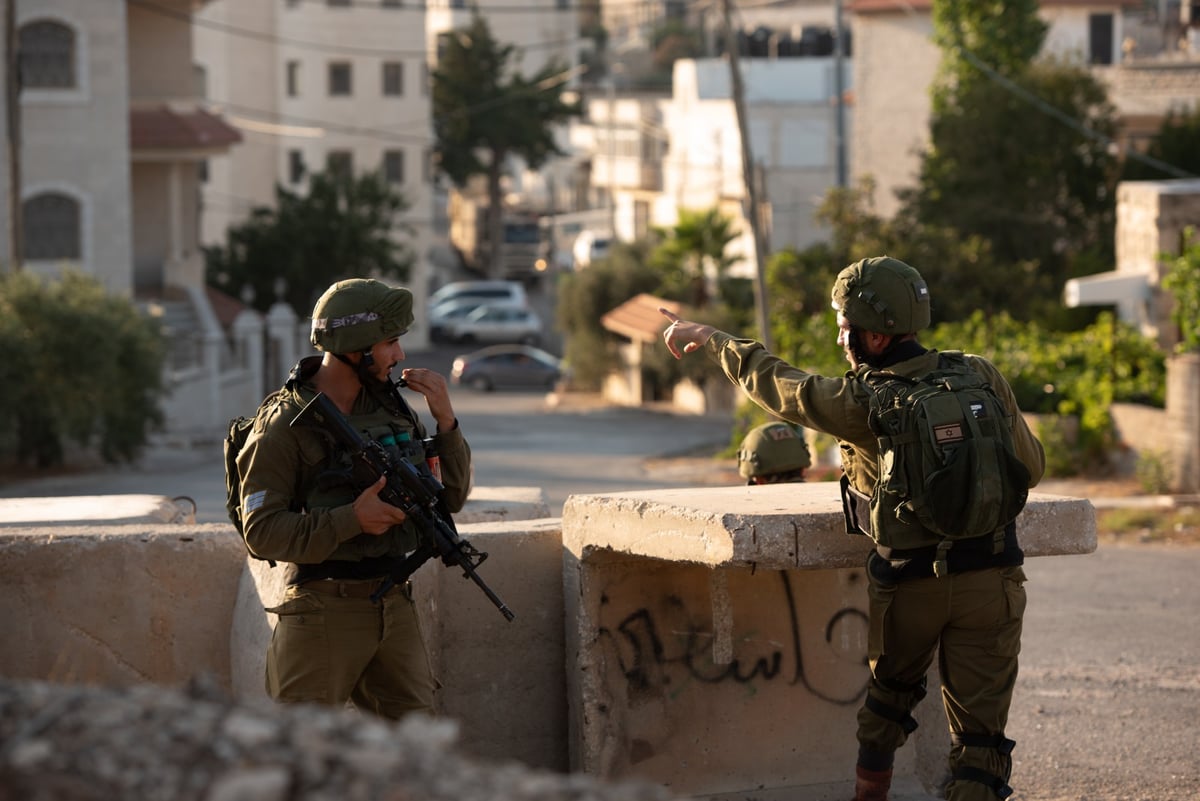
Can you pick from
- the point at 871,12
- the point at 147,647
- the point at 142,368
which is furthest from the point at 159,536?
the point at 871,12

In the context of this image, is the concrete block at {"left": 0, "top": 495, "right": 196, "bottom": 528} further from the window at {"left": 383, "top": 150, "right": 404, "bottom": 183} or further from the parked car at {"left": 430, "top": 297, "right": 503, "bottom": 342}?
the window at {"left": 383, "top": 150, "right": 404, "bottom": 183}

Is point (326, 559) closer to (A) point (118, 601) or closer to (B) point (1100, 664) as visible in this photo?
(A) point (118, 601)

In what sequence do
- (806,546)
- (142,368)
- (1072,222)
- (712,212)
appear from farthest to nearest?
(712,212) < (1072,222) < (142,368) < (806,546)

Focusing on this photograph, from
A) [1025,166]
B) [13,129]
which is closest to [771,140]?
[1025,166]

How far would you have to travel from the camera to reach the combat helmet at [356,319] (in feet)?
14.7

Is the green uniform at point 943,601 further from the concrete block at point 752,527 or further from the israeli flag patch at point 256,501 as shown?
the israeli flag patch at point 256,501

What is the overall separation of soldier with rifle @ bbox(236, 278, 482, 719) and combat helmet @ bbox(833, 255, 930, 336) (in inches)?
44.2

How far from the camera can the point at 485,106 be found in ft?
203

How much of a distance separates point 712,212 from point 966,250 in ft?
30.2

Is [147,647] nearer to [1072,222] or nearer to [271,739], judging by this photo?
[271,739]

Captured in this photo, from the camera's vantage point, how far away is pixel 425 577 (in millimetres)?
5477

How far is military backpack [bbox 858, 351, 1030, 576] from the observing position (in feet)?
14.4

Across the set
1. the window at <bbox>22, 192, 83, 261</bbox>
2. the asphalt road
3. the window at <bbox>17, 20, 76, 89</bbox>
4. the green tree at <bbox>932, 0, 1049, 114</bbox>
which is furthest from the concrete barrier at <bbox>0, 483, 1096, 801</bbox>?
the green tree at <bbox>932, 0, 1049, 114</bbox>

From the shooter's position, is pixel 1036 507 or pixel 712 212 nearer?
pixel 1036 507
